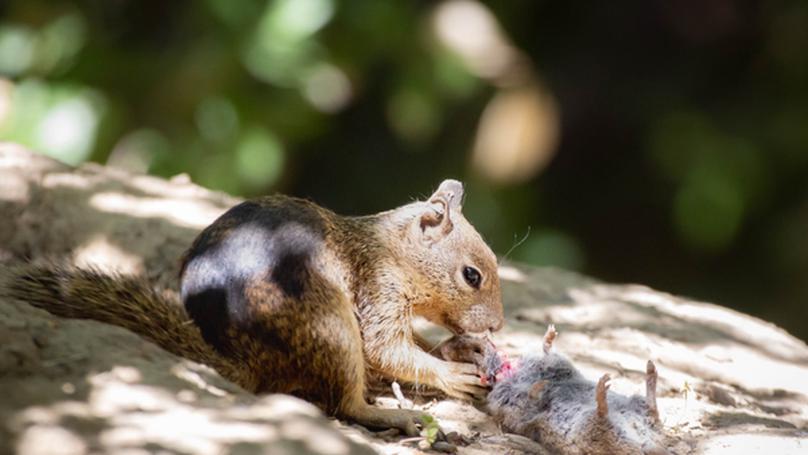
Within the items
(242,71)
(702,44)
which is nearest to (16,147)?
(242,71)

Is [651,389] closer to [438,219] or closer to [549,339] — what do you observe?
[549,339]

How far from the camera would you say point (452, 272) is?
4145 mm

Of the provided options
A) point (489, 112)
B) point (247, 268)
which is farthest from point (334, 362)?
point (489, 112)

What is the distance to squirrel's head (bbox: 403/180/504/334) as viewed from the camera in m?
4.14

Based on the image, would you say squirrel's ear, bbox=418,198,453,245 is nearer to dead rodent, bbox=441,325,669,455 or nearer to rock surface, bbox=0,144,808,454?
dead rodent, bbox=441,325,669,455

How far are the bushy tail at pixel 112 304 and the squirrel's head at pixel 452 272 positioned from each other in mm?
956

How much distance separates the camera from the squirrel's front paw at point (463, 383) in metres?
4.01

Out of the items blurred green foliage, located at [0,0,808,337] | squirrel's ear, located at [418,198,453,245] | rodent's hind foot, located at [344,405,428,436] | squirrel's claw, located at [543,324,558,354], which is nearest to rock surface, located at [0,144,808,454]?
rodent's hind foot, located at [344,405,428,436]

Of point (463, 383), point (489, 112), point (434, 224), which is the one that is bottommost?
point (463, 383)

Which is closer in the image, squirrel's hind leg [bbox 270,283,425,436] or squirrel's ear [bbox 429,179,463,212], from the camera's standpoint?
squirrel's hind leg [bbox 270,283,425,436]

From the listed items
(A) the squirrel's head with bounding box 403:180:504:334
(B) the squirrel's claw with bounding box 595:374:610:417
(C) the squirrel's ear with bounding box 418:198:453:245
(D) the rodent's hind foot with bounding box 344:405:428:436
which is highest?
(C) the squirrel's ear with bounding box 418:198:453:245

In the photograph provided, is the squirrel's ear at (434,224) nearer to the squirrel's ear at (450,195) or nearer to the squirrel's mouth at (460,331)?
the squirrel's ear at (450,195)

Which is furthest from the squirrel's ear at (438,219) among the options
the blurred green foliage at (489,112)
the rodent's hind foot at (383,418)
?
the blurred green foliage at (489,112)

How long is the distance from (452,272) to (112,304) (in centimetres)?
130
